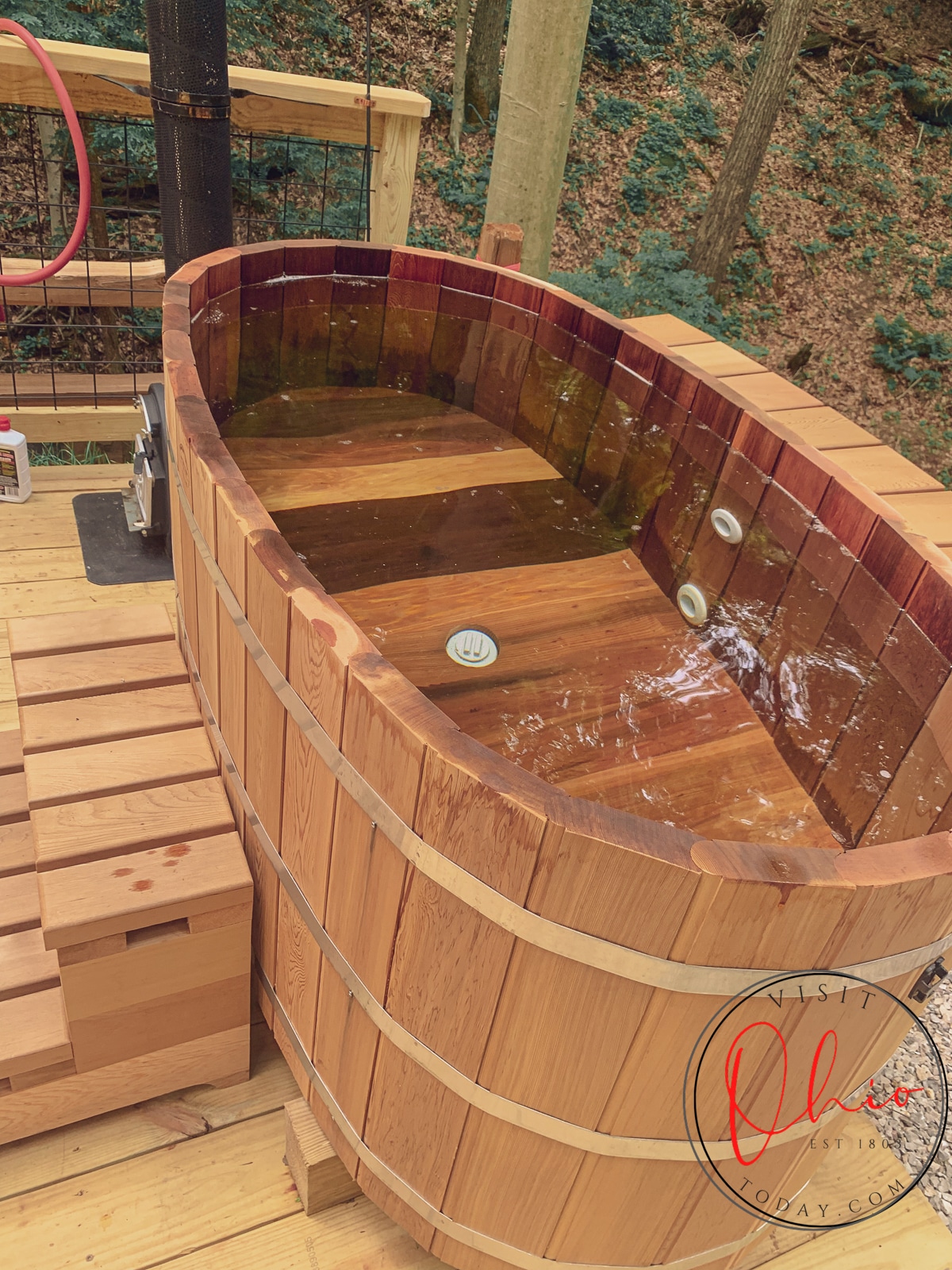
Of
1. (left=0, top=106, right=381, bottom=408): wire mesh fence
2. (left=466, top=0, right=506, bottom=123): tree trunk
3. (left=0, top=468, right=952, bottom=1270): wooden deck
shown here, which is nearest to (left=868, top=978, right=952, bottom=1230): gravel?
(left=0, top=468, right=952, bottom=1270): wooden deck

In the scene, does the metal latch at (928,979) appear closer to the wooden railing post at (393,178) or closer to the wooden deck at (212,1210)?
the wooden deck at (212,1210)

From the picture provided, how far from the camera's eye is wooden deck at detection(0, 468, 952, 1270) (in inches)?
61.5

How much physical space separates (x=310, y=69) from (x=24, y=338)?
353 centimetres

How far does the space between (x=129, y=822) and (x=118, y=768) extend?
0.15 m

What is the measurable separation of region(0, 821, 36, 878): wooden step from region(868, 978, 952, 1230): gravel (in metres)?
1.89

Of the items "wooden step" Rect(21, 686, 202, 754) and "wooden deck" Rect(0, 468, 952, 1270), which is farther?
"wooden step" Rect(21, 686, 202, 754)

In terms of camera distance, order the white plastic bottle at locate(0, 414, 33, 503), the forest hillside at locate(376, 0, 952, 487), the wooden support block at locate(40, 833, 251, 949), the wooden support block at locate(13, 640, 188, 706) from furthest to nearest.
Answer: the forest hillside at locate(376, 0, 952, 487), the white plastic bottle at locate(0, 414, 33, 503), the wooden support block at locate(13, 640, 188, 706), the wooden support block at locate(40, 833, 251, 949)

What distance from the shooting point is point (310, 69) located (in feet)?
25.1

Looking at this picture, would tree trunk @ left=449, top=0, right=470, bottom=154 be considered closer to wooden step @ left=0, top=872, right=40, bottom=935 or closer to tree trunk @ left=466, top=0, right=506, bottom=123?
tree trunk @ left=466, top=0, right=506, bottom=123

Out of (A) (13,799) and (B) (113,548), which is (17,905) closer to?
(A) (13,799)

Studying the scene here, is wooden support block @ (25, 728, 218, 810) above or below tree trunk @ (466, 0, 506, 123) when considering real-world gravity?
below

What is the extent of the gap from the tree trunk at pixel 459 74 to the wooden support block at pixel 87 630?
732 cm

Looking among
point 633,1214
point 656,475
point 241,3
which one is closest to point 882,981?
point 633,1214

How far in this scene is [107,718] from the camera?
1852 mm
